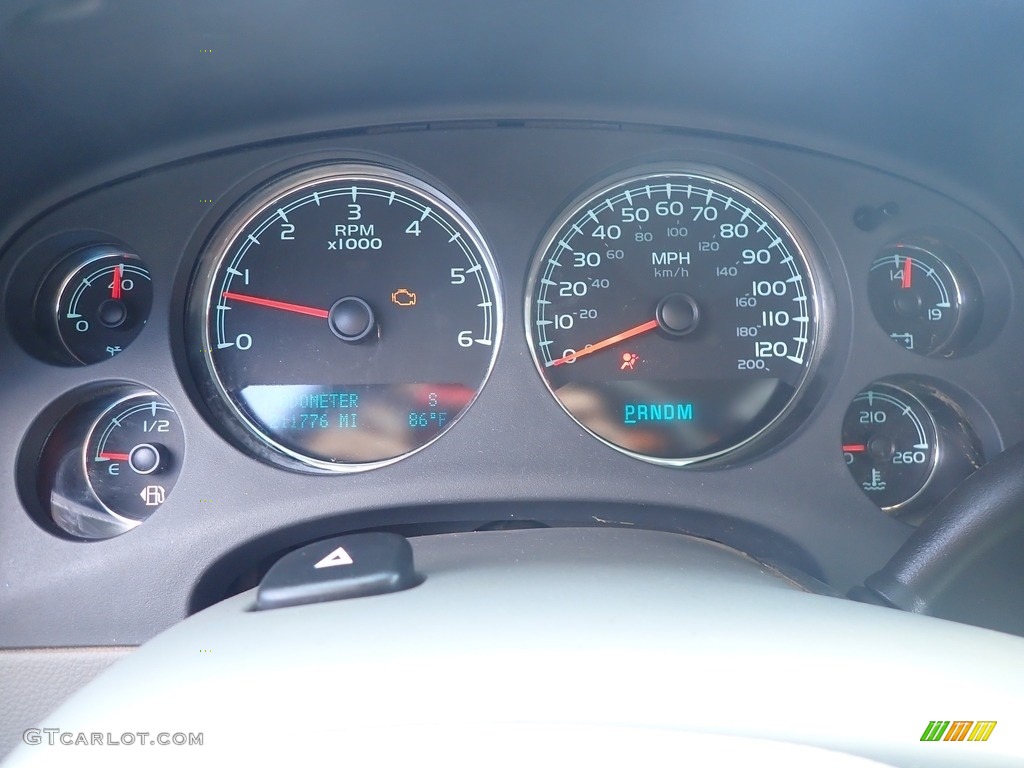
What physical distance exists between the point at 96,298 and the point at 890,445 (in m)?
2.42

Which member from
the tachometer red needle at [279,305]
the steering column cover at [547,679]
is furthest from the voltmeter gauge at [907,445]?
the tachometer red needle at [279,305]

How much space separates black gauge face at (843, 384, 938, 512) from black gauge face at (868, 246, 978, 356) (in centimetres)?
20

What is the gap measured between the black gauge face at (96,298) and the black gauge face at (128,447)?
7.6 inches

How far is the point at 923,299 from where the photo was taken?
253cm

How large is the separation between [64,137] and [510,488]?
1.48 meters

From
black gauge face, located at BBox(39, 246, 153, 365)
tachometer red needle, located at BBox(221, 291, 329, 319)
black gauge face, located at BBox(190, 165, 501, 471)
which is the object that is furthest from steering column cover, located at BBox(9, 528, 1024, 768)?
Result: black gauge face, located at BBox(39, 246, 153, 365)

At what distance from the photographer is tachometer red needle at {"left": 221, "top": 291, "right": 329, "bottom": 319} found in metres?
2.44

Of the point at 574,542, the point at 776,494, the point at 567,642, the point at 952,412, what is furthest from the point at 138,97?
the point at 952,412

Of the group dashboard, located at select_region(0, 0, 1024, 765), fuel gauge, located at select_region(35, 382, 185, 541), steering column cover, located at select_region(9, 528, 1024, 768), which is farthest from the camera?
fuel gauge, located at select_region(35, 382, 185, 541)

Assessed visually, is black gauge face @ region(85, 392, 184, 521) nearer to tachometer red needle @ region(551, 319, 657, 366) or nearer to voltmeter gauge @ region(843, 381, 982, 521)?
tachometer red needle @ region(551, 319, 657, 366)

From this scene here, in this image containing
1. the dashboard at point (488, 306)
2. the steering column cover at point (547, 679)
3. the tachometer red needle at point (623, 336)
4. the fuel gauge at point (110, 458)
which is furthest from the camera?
the tachometer red needle at point (623, 336)

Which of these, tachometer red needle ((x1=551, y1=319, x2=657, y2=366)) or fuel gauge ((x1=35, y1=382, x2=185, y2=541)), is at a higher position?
tachometer red needle ((x1=551, y1=319, x2=657, y2=366))

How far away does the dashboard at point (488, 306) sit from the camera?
2094 millimetres

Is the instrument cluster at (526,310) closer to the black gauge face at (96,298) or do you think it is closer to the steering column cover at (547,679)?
the black gauge face at (96,298)
